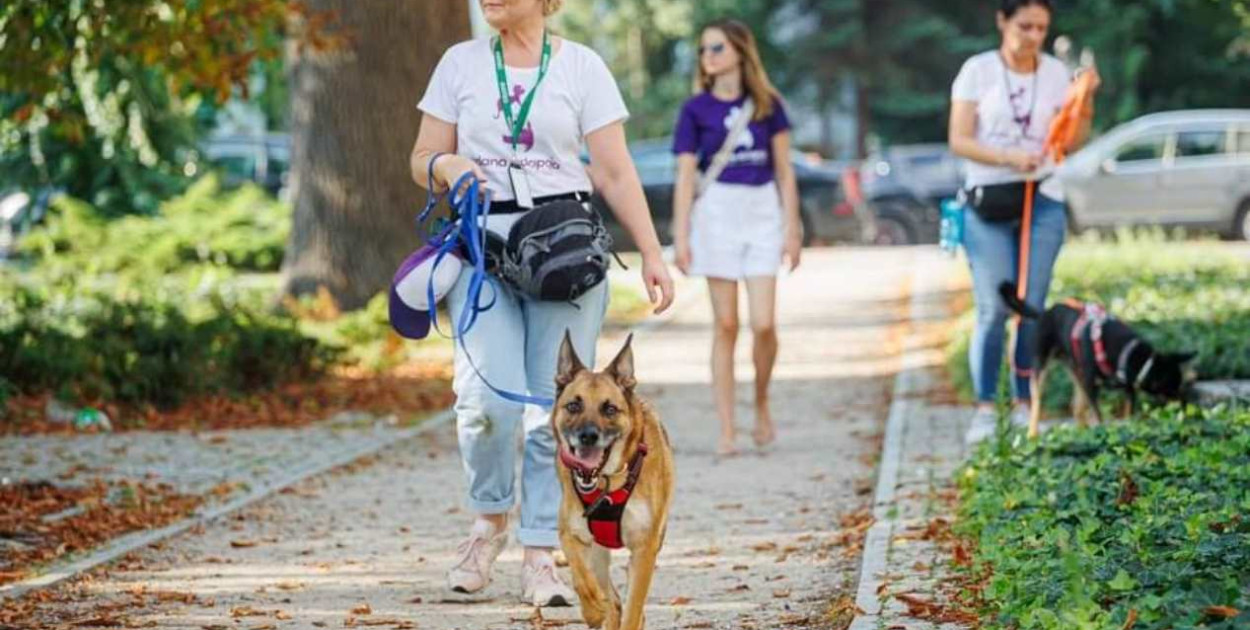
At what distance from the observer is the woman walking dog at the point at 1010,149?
386 inches

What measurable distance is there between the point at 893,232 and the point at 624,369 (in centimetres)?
2602

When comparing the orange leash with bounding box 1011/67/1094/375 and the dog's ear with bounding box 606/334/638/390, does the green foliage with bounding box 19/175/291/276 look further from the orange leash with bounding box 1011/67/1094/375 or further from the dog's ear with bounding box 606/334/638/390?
the dog's ear with bounding box 606/334/638/390

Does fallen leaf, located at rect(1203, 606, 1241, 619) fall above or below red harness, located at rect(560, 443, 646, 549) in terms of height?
above

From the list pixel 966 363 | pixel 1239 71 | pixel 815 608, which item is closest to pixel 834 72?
pixel 1239 71

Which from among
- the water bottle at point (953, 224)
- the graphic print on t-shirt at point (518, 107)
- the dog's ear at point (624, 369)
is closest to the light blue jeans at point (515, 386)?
the graphic print on t-shirt at point (518, 107)

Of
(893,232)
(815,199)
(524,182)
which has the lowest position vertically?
(893,232)

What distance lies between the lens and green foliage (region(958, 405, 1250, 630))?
4945 mm

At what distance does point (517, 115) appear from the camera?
6.34m

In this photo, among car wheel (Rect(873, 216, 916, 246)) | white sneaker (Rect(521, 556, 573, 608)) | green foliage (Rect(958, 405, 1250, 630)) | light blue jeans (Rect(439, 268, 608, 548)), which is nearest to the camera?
green foliage (Rect(958, 405, 1250, 630))

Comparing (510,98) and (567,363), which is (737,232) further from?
(567,363)

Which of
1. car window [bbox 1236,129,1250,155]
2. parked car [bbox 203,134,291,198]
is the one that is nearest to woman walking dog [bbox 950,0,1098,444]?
car window [bbox 1236,129,1250,155]

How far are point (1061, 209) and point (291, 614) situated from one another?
16.0 feet

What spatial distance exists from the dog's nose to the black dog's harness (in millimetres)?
4717

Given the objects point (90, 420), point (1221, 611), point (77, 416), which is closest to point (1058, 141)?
point (1221, 611)
